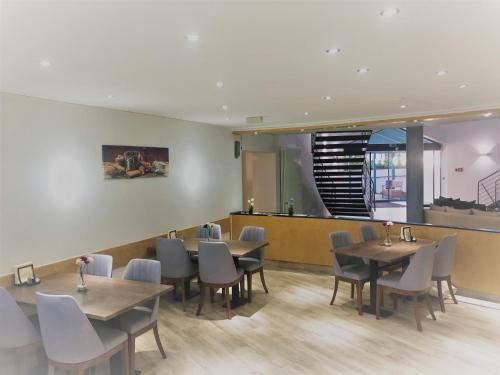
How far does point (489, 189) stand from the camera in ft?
34.8

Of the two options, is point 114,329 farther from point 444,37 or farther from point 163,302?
point 444,37

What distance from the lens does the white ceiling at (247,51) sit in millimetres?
1949

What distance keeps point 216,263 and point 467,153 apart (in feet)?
31.6

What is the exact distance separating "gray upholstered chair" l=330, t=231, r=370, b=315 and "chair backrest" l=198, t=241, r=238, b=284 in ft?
4.55

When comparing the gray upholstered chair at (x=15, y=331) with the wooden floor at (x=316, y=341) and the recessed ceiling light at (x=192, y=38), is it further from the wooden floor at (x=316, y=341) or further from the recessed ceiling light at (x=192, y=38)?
the recessed ceiling light at (x=192, y=38)

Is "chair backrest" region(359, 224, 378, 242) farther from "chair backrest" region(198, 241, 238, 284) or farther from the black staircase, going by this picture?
the black staircase

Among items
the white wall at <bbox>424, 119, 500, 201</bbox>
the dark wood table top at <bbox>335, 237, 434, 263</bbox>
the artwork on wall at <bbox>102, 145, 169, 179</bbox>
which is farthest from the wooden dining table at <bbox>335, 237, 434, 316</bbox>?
the white wall at <bbox>424, 119, 500, 201</bbox>

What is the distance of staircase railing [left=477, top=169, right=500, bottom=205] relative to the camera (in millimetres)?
10484

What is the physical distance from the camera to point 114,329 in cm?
323

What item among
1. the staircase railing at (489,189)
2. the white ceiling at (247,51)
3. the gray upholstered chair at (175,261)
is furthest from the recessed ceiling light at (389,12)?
the staircase railing at (489,189)

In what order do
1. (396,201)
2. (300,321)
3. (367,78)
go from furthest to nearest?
(396,201)
(300,321)
(367,78)

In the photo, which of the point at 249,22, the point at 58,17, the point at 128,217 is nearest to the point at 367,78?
the point at 249,22

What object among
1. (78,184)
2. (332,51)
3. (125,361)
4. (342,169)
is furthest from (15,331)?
(342,169)

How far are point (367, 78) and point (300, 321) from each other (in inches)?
114
